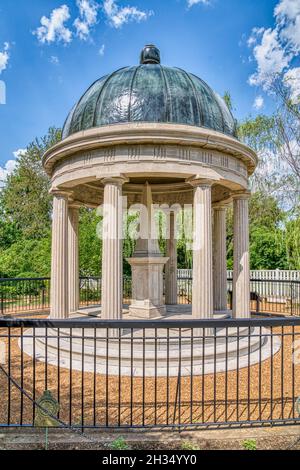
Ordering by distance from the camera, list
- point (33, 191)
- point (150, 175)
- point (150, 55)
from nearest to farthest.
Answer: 1. point (150, 175)
2. point (150, 55)
3. point (33, 191)

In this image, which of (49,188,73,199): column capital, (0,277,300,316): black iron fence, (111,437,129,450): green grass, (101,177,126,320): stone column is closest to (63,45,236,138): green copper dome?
(49,188,73,199): column capital

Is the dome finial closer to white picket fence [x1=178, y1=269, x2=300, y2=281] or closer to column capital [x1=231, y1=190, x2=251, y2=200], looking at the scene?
column capital [x1=231, y1=190, x2=251, y2=200]

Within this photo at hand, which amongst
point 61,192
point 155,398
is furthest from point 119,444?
point 61,192

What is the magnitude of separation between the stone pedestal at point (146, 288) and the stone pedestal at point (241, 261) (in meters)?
2.43

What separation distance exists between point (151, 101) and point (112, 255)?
13.4 feet

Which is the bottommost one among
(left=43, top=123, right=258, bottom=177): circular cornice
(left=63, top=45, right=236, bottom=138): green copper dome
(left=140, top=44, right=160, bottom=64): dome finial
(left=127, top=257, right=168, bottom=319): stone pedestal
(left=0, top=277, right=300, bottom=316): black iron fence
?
(left=0, top=277, right=300, bottom=316): black iron fence

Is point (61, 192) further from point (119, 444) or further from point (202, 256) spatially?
point (119, 444)

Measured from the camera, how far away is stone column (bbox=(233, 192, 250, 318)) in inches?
390

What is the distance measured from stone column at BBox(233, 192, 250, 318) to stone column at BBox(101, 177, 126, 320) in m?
3.89

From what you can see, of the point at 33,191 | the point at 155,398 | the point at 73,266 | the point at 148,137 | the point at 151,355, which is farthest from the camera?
the point at 33,191

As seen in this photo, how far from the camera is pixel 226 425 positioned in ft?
14.1

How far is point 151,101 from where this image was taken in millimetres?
8414

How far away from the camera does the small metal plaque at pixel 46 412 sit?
12.4 feet
